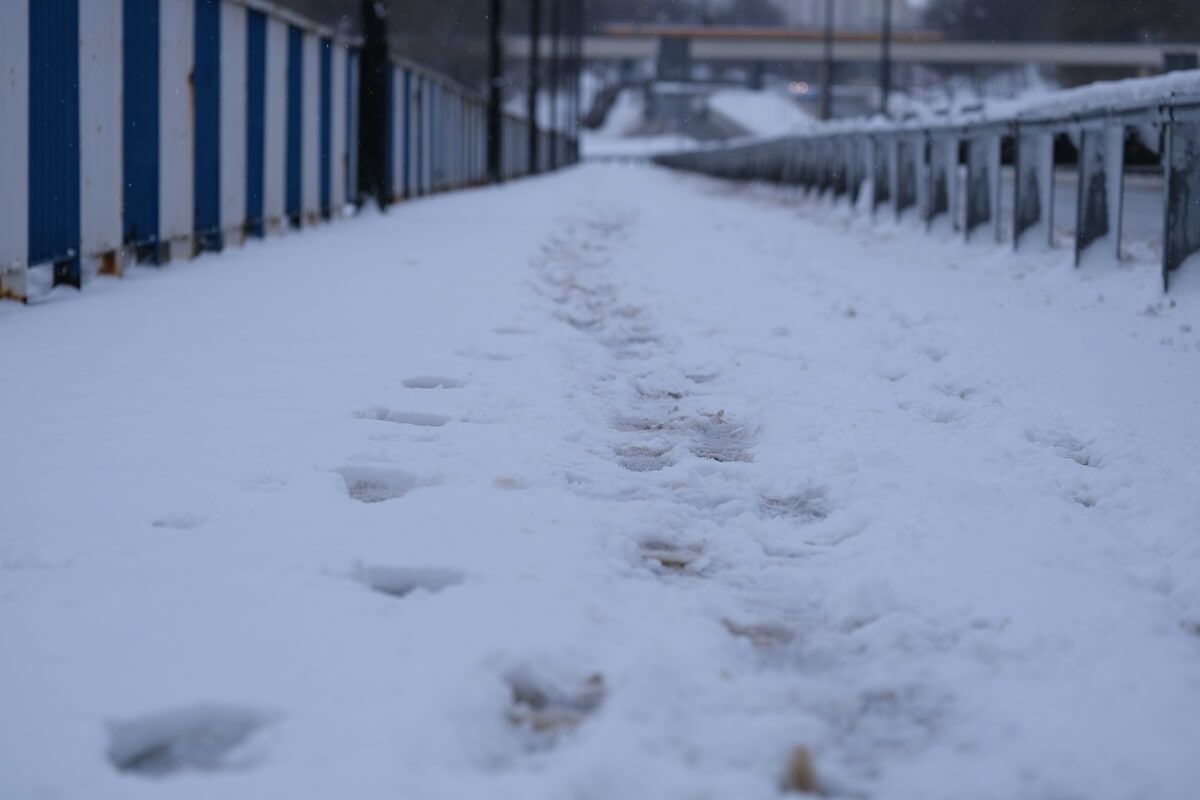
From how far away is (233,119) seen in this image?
11500mm

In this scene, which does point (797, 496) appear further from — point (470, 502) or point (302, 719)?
point (302, 719)

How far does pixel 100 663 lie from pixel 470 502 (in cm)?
122

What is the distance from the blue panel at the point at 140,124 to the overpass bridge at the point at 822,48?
69.2 metres

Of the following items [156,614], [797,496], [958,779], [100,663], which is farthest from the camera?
[797,496]

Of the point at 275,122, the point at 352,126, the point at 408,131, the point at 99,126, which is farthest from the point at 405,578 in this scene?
the point at 408,131

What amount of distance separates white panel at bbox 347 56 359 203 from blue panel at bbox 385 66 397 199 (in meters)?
2.03

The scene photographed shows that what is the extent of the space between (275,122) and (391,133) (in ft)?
22.4

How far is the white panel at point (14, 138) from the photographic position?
7016 mm

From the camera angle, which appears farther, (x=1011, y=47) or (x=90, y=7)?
(x=1011, y=47)

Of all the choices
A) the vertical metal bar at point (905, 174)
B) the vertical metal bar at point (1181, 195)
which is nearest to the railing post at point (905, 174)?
the vertical metal bar at point (905, 174)

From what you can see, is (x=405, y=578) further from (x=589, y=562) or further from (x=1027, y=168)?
(x=1027, y=168)

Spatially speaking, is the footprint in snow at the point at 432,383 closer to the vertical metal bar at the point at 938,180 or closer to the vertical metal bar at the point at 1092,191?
the vertical metal bar at the point at 1092,191

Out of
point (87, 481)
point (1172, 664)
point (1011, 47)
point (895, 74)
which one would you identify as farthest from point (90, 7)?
point (895, 74)

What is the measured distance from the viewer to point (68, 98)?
797 centimetres
